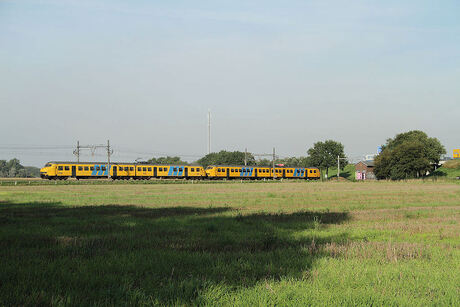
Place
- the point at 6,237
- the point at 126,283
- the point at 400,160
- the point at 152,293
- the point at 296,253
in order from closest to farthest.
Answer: the point at 152,293 → the point at 126,283 → the point at 296,253 → the point at 6,237 → the point at 400,160

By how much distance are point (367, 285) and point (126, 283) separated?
11.7 feet

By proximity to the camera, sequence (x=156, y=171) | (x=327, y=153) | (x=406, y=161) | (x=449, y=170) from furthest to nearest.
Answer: (x=327, y=153), (x=449, y=170), (x=406, y=161), (x=156, y=171)

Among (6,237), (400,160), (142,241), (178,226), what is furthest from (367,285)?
(400,160)

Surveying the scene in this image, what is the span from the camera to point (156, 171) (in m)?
76.6

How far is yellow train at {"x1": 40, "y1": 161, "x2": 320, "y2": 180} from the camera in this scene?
221ft

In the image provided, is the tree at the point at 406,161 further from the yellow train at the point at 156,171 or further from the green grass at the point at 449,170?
the yellow train at the point at 156,171

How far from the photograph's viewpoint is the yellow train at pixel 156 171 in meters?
67.4

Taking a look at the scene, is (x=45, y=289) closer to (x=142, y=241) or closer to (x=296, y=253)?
(x=142, y=241)

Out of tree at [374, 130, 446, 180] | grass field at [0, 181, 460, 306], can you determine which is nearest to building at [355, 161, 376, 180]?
tree at [374, 130, 446, 180]

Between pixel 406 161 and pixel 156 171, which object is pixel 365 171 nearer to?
pixel 406 161

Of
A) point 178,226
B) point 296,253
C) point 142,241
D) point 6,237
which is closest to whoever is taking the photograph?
point 296,253

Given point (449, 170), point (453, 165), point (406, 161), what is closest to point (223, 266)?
point (406, 161)

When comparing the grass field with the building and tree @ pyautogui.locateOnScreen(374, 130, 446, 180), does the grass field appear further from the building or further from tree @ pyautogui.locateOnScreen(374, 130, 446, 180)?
the building

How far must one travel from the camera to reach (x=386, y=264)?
7102 mm
